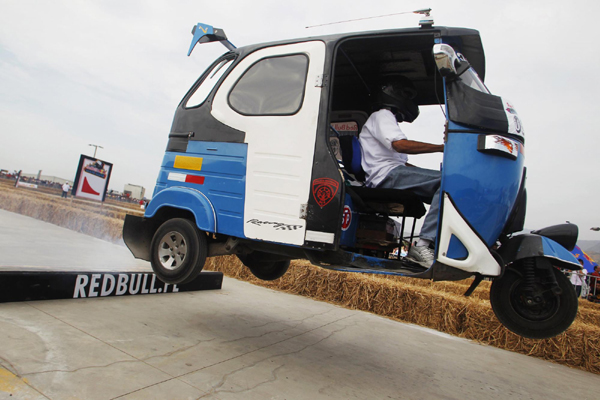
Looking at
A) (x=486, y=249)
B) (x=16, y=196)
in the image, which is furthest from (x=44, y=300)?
(x=16, y=196)

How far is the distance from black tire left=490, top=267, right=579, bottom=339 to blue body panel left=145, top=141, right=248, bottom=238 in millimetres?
2198

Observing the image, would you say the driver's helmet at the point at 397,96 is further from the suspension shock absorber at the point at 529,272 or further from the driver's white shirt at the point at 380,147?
the suspension shock absorber at the point at 529,272

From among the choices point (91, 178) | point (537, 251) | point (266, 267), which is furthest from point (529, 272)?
point (91, 178)

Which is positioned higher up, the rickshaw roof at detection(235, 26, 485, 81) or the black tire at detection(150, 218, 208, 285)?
the rickshaw roof at detection(235, 26, 485, 81)

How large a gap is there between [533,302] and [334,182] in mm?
1730

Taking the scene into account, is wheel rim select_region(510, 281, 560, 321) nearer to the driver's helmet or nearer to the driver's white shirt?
the driver's white shirt

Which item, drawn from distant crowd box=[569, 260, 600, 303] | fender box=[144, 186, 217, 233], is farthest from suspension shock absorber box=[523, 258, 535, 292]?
distant crowd box=[569, 260, 600, 303]

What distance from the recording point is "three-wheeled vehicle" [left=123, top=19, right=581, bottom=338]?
258cm

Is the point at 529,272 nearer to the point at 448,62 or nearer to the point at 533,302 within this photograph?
the point at 533,302

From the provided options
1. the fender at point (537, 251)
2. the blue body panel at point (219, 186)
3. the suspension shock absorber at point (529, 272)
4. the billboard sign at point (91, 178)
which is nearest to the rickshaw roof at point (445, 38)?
the blue body panel at point (219, 186)

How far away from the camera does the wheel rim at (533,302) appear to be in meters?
2.60

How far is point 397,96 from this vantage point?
3.60m

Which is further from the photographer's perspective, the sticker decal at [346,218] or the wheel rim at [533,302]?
the sticker decal at [346,218]

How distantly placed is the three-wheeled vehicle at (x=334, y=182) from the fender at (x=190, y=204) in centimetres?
1
